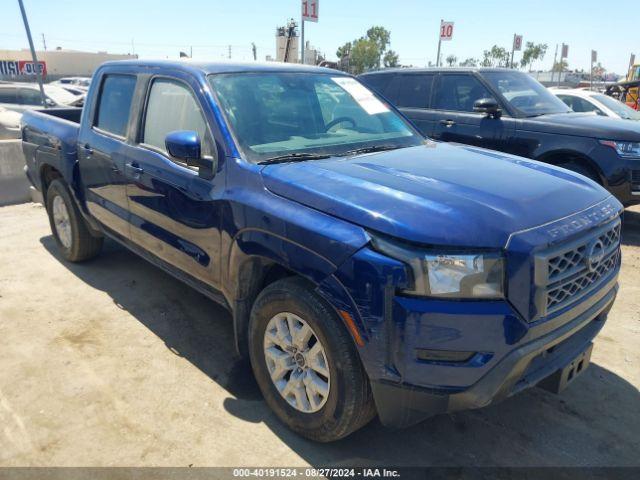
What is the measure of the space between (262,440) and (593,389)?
2.07 meters

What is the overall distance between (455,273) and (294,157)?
1239 millimetres

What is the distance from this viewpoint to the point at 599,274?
2.50 metres

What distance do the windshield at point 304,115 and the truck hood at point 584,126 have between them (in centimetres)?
312

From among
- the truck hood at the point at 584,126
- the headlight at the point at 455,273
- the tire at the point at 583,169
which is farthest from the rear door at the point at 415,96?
the headlight at the point at 455,273

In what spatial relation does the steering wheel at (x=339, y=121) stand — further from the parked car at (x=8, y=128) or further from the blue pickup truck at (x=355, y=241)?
the parked car at (x=8, y=128)

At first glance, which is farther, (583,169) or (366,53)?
(366,53)

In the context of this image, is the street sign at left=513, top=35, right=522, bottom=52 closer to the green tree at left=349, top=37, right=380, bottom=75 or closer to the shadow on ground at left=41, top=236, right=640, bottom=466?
the shadow on ground at left=41, top=236, right=640, bottom=466

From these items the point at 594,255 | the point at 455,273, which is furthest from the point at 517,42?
the point at 455,273

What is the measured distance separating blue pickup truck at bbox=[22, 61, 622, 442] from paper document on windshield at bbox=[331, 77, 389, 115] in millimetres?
20

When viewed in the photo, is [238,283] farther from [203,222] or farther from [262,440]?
[262,440]

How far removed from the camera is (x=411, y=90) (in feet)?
24.1

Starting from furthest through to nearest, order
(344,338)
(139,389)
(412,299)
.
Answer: (139,389) → (344,338) → (412,299)

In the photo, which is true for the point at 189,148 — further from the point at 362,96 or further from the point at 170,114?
the point at 362,96

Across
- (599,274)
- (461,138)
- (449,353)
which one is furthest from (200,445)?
(461,138)
